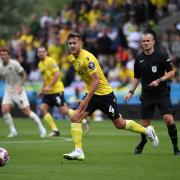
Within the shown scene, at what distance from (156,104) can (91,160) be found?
6.62 ft

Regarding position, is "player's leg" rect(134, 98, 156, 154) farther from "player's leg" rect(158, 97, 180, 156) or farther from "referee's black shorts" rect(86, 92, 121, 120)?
"referee's black shorts" rect(86, 92, 121, 120)

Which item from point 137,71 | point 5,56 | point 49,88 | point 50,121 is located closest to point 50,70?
point 49,88

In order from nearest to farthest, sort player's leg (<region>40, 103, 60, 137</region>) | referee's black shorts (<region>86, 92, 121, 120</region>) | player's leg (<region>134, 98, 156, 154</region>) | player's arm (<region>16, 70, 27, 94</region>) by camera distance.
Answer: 1. referee's black shorts (<region>86, 92, 121, 120</region>)
2. player's leg (<region>134, 98, 156, 154</region>)
3. player's arm (<region>16, 70, 27, 94</region>)
4. player's leg (<region>40, 103, 60, 137</region>)

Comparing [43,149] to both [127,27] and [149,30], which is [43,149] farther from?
[127,27]

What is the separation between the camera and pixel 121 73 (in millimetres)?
31547

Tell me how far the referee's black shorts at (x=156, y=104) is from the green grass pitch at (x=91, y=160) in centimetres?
81

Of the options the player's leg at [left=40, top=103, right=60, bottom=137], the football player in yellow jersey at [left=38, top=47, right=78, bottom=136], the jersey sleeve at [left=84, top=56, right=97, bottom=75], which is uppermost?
the jersey sleeve at [left=84, top=56, right=97, bottom=75]

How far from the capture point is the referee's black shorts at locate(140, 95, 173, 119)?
627 inches

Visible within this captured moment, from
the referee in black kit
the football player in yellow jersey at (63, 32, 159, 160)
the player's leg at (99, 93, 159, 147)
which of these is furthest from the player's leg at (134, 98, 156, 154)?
the football player in yellow jersey at (63, 32, 159, 160)

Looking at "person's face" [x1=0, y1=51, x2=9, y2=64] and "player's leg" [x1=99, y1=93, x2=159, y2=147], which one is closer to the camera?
"player's leg" [x1=99, y1=93, x2=159, y2=147]

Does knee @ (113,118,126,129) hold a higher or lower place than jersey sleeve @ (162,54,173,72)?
lower

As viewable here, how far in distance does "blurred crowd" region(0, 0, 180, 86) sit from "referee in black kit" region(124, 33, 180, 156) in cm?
1389

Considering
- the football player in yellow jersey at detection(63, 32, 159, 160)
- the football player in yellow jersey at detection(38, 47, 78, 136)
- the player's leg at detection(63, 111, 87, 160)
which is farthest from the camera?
the football player in yellow jersey at detection(38, 47, 78, 136)

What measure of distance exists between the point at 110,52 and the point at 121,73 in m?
1.63
